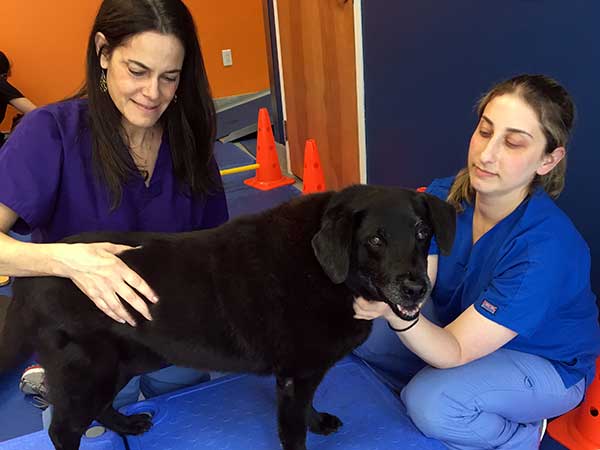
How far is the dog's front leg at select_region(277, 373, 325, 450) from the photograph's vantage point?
1362 millimetres

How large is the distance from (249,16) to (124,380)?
18.8ft

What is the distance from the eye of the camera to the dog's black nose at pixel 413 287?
112 cm

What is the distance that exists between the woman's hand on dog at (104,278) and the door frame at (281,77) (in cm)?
229

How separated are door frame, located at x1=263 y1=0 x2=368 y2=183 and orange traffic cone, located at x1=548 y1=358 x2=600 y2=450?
1.93 meters

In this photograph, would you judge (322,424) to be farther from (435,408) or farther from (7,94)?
(7,94)

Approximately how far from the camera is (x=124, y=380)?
140 cm

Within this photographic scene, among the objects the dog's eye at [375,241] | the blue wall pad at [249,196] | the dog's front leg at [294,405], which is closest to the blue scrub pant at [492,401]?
the dog's front leg at [294,405]

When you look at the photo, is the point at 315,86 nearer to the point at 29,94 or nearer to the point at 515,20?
the point at 515,20

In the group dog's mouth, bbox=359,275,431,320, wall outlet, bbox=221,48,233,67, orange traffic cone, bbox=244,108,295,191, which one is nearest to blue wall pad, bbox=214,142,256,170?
orange traffic cone, bbox=244,108,295,191

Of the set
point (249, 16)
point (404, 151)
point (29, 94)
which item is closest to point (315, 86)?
point (404, 151)

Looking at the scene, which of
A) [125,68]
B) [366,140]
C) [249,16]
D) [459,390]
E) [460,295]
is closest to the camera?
[125,68]

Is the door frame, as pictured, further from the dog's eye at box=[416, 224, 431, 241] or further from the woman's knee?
the dog's eye at box=[416, 224, 431, 241]

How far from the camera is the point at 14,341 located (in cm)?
131

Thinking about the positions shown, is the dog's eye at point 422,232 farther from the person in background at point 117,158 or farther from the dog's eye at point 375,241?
the person in background at point 117,158
